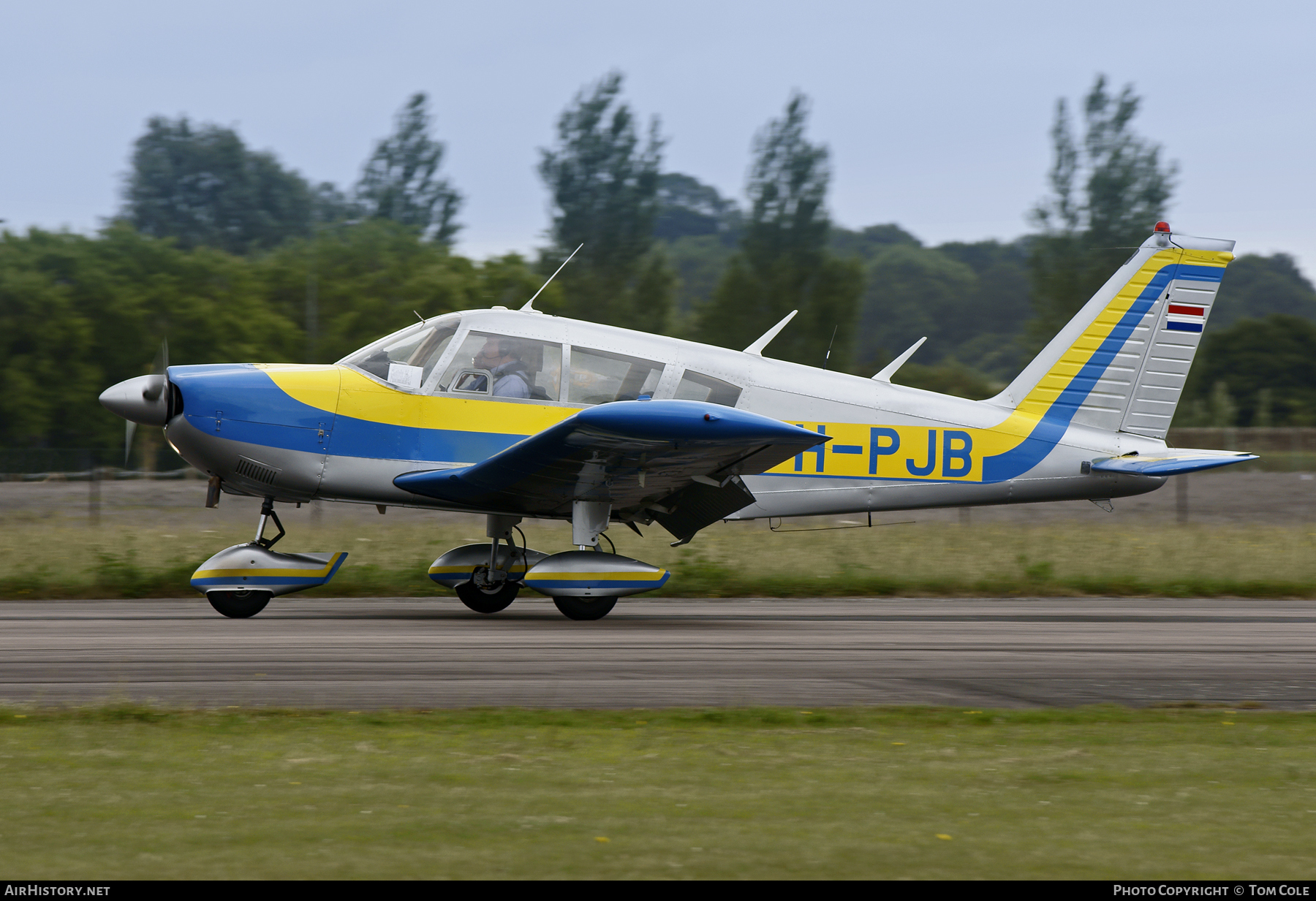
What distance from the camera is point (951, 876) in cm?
363

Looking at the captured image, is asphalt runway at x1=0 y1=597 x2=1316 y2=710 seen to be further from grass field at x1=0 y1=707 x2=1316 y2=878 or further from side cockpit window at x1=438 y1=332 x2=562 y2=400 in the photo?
side cockpit window at x1=438 y1=332 x2=562 y2=400

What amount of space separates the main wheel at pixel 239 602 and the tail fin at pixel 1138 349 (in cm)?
691

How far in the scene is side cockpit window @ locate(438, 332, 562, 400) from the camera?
33.9 ft

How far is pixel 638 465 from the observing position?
970 cm

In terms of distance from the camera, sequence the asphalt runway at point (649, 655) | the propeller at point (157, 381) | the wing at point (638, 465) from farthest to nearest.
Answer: the propeller at point (157, 381) → the wing at point (638, 465) → the asphalt runway at point (649, 655)

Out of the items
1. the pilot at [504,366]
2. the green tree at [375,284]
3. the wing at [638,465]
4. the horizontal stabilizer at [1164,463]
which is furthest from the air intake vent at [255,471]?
the green tree at [375,284]

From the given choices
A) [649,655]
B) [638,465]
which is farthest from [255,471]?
[649,655]

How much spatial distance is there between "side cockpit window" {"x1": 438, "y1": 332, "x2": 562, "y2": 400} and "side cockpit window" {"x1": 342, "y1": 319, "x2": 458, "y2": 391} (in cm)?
15

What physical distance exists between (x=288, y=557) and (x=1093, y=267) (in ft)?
136

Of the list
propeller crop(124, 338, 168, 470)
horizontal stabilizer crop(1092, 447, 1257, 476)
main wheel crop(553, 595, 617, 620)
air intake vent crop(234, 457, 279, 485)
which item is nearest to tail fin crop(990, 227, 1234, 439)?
horizontal stabilizer crop(1092, 447, 1257, 476)

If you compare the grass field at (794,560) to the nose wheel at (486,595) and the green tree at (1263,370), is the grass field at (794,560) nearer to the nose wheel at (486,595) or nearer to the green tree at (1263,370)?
the nose wheel at (486,595)

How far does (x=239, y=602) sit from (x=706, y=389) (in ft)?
14.0

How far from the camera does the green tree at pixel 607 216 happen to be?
43.6m
